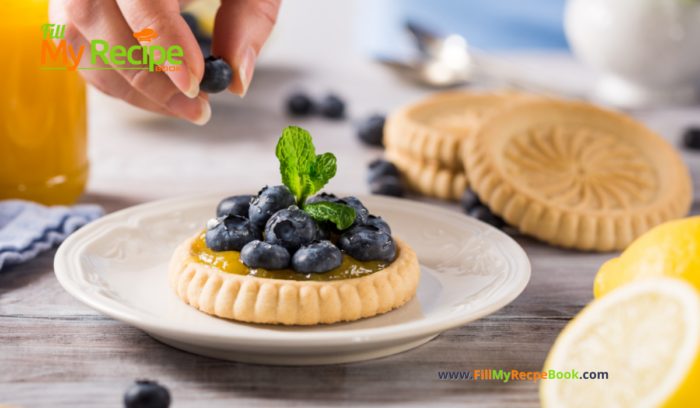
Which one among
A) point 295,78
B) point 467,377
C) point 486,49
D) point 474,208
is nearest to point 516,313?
point 467,377

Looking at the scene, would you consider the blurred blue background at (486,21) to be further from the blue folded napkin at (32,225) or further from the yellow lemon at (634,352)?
the yellow lemon at (634,352)

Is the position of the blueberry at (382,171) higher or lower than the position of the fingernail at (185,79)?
lower

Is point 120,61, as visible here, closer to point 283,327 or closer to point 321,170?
point 321,170

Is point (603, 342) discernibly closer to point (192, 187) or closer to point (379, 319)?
point (379, 319)

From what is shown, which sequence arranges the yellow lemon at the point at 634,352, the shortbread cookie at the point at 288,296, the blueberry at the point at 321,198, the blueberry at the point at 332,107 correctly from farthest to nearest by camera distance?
the blueberry at the point at 332,107
the blueberry at the point at 321,198
the shortbread cookie at the point at 288,296
the yellow lemon at the point at 634,352

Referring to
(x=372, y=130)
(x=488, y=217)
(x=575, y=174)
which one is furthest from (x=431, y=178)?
(x=372, y=130)

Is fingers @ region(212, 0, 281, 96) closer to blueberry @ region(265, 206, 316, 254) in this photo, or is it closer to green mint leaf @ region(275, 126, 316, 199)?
Result: green mint leaf @ region(275, 126, 316, 199)

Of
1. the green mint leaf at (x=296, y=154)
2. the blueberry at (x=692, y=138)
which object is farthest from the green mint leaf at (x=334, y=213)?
the blueberry at (x=692, y=138)
